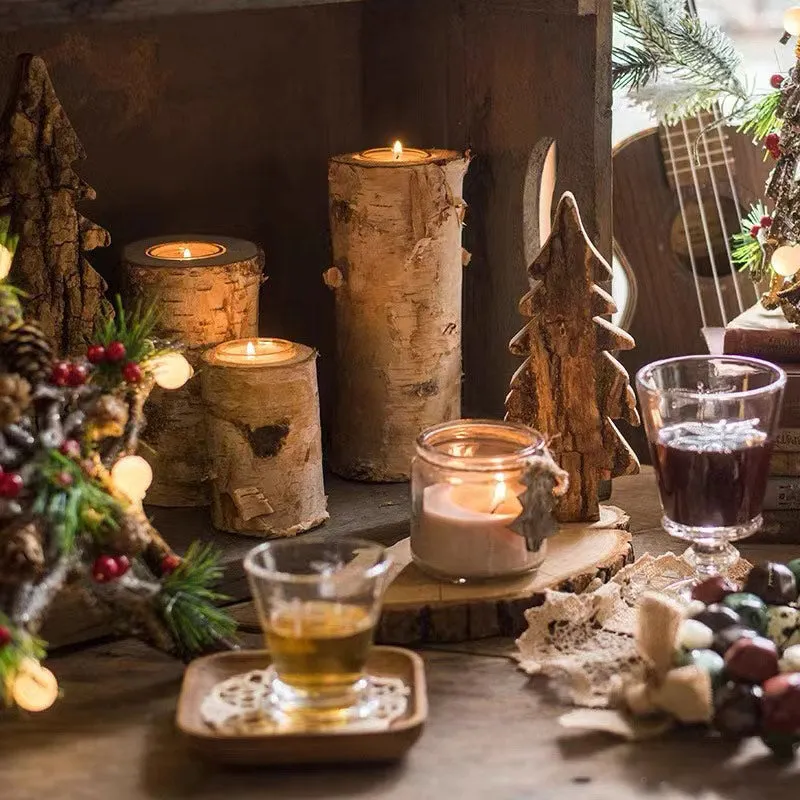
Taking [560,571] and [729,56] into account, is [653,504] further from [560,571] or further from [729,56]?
[729,56]

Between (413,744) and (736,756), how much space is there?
239 millimetres

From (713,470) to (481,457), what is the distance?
0.67 ft

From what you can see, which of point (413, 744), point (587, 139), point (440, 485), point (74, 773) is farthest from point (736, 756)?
point (587, 139)

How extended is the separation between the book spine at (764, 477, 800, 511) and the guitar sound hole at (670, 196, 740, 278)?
0.44 meters

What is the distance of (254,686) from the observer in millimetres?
1184

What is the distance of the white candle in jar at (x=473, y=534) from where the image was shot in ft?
4.29

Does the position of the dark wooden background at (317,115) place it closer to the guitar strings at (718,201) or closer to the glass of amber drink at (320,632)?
the guitar strings at (718,201)

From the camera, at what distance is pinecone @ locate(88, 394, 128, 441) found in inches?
47.2

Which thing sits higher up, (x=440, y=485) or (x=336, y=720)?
(x=440, y=485)

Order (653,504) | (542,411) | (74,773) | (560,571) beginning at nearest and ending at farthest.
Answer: (74,773) → (560,571) → (542,411) → (653,504)

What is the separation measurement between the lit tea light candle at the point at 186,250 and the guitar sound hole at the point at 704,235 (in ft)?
1.98

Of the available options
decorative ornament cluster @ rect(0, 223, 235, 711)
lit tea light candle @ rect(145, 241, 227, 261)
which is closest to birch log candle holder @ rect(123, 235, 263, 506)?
lit tea light candle @ rect(145, 241, 227, 261)

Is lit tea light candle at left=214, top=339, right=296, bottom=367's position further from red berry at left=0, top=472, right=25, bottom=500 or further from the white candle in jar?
red berry at left=0, top=472, right=25, bottom=500

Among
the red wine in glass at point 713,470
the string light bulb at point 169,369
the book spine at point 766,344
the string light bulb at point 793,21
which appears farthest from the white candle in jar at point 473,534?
the string light bulb at point 793,21
